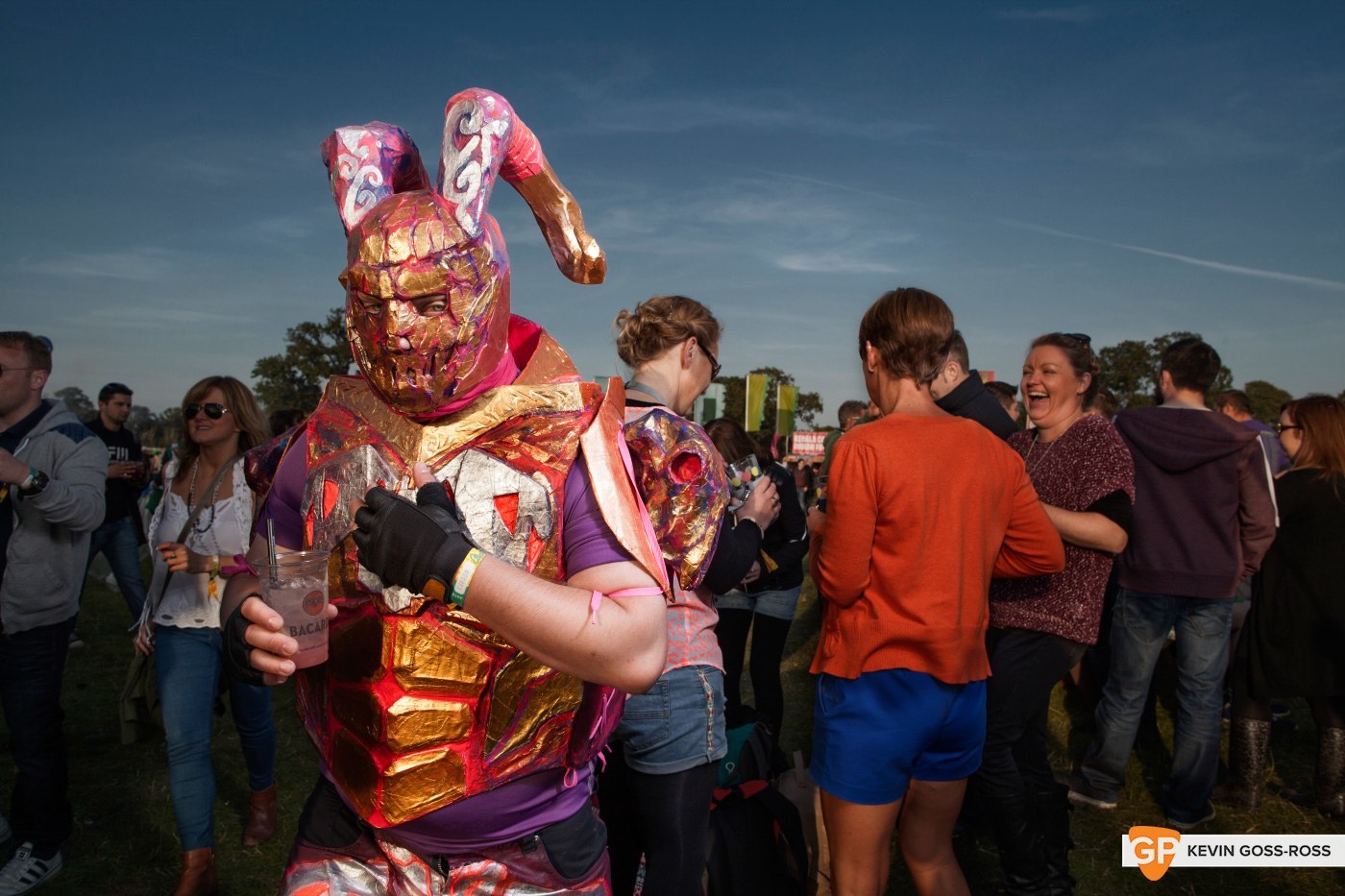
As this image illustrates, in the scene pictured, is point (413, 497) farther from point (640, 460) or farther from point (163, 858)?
point (163, 858)

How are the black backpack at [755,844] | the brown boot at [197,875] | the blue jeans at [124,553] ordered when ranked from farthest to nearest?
the blue jeans at [124,553], the brown boot at [197,875], the black backpack at [755,844]

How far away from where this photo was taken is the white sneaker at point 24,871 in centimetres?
346

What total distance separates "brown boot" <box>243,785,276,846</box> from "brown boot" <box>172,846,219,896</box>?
72 cm

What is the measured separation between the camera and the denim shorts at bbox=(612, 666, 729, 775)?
2.32 meters

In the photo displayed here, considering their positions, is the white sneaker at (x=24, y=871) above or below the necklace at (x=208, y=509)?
below

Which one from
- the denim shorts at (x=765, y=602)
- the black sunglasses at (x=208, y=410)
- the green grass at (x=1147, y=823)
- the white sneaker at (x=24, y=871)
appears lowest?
the green grass at (x=1147, y=823)

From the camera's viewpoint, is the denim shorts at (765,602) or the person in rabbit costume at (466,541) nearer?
the person in rabbit costume at (466,541)

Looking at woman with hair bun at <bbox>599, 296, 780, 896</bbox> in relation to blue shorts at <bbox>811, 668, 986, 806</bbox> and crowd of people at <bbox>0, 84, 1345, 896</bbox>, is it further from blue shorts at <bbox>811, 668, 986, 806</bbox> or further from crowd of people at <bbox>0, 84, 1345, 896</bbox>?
blue shorts at <bbox>811, 668, 986, 806</bbox>

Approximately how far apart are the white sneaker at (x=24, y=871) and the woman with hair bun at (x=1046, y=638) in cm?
392

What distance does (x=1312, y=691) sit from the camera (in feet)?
14.2

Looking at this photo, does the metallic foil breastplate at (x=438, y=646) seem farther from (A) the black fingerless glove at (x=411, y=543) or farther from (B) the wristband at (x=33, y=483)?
(B) the wristband at (x=33, y=483)

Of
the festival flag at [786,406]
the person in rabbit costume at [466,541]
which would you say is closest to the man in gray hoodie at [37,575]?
the person in rabbit costume at [466,541]

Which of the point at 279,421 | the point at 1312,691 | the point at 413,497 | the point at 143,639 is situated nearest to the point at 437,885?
the point at 413,497

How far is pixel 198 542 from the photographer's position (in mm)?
3646
